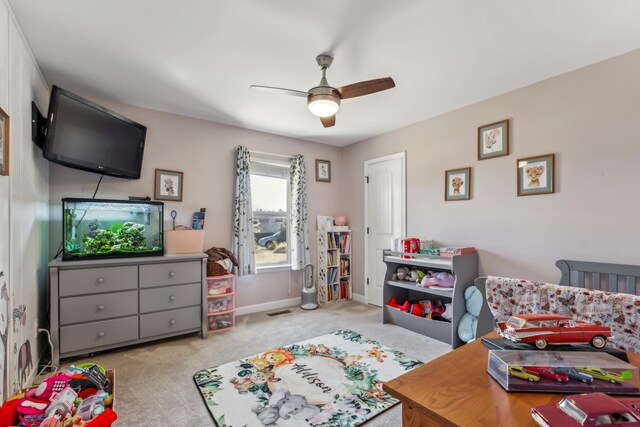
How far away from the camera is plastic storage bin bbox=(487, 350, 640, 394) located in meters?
0.81

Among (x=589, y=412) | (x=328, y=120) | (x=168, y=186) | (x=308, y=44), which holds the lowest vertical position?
(x=589, y=412)

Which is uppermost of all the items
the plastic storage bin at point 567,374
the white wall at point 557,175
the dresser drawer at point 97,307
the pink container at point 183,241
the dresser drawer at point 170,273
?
the white wall at point 557,175

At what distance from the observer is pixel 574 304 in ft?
4.47

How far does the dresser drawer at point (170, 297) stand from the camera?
2734mm

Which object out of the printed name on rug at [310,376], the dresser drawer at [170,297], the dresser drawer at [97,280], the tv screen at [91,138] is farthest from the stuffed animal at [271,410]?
the tv screen at [91,138]

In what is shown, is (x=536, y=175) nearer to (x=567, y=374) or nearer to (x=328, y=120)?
(x=328, y=120)

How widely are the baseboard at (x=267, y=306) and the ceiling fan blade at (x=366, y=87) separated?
9.29 ft

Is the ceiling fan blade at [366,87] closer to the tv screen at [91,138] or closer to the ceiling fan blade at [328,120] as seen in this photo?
the ceiling fan blade at [328,120]

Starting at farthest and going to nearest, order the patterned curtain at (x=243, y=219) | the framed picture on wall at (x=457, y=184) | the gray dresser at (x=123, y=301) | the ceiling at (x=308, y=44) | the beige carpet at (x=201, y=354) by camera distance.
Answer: the patterned curtain at (x=243, y=219)
the framed picture on wall at (x=457, y=184)
the gray dresser at (x=123, y=301)
the beige carpet at (x=201, y=354)
the ceiling at (x=308, y=44)

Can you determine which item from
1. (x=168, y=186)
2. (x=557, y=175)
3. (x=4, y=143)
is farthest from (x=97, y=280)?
(x=557, y=175)

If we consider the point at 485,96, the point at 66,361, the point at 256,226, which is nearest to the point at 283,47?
the point at 485,96

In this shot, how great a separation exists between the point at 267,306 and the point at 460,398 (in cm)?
343

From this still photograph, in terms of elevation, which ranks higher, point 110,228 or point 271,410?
point 110,228

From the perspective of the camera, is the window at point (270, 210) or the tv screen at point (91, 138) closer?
the tv screen at point (91, 138)
